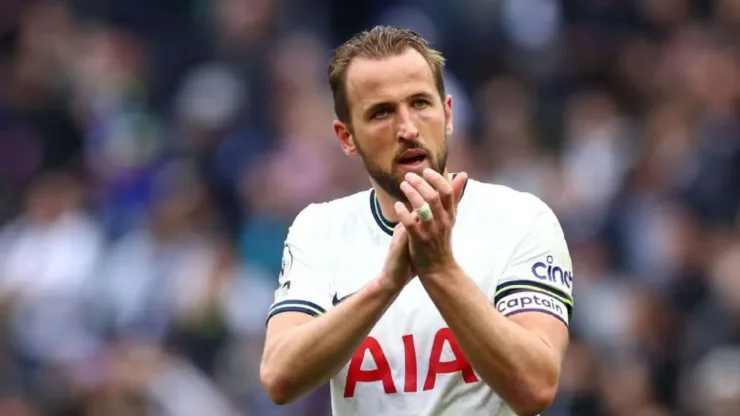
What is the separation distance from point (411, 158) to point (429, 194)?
556 millimetres

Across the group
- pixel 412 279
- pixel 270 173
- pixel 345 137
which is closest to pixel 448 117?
pixel 345 137

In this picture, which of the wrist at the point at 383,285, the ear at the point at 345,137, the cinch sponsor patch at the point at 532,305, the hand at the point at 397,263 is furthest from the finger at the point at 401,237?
the ear at the point at 345,137

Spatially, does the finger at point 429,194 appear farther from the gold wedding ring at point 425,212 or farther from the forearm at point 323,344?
the forearm at point 323,344

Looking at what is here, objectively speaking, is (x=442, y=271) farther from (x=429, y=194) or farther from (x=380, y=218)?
(x=380, y=218)

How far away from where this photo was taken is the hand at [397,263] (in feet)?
17.5

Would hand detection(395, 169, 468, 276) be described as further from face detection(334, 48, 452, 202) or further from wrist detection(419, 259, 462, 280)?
face detection(334, 48, 452, 202)

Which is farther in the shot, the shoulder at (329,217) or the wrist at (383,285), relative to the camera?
the shoulder at (329,217)

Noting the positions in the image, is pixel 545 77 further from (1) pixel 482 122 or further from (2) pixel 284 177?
(2) pixel 284 177

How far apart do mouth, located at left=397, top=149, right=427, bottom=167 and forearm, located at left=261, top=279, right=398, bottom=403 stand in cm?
55

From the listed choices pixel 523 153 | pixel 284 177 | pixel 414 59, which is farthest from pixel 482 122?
pixel 414 59

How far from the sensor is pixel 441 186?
520cm

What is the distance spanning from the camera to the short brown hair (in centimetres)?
590

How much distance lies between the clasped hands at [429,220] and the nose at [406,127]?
1.22 feet

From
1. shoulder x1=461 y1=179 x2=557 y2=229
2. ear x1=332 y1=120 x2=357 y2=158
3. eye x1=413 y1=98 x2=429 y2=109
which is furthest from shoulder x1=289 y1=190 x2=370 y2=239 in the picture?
eye x1=413 y1=98 x2=429 y2=109
